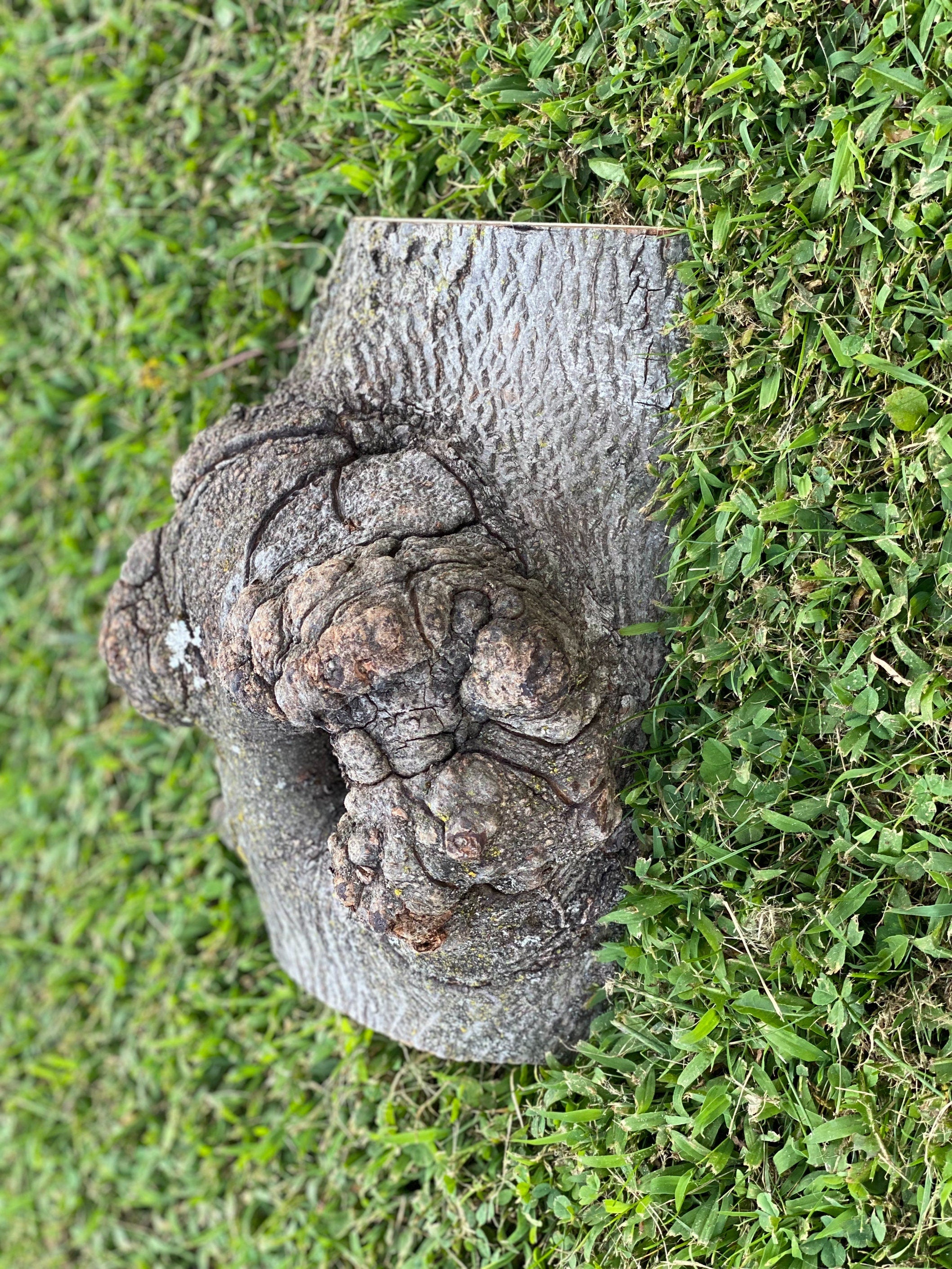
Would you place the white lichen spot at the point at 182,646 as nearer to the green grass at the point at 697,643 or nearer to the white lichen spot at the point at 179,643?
the white lichen spot at the point at 179,643

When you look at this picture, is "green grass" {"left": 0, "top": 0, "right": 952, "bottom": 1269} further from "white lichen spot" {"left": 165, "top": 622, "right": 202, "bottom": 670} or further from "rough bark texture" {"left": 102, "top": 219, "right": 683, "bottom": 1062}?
"white lichen spot" {"left": 165, "top": 622, "right": 202, "bottom": 670}

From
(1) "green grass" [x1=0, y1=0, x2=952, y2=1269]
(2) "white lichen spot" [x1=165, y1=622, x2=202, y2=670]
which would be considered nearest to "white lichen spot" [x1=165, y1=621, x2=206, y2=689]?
(2) "white lichen spot" [x1=165, y1=622, x2=202, y2=670]

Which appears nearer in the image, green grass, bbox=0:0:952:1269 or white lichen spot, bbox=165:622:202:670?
green grass, bbox=0:0:952:1269

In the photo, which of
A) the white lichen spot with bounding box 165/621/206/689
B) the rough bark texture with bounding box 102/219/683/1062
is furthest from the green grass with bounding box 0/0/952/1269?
the white lichen spot with bounding box 165/621/206/689

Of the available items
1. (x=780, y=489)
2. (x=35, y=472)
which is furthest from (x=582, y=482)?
(x=35, y=472)

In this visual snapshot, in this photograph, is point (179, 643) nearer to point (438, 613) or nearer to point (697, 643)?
point (438, 613)

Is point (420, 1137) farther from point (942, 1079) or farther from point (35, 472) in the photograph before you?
point (35, 472)
